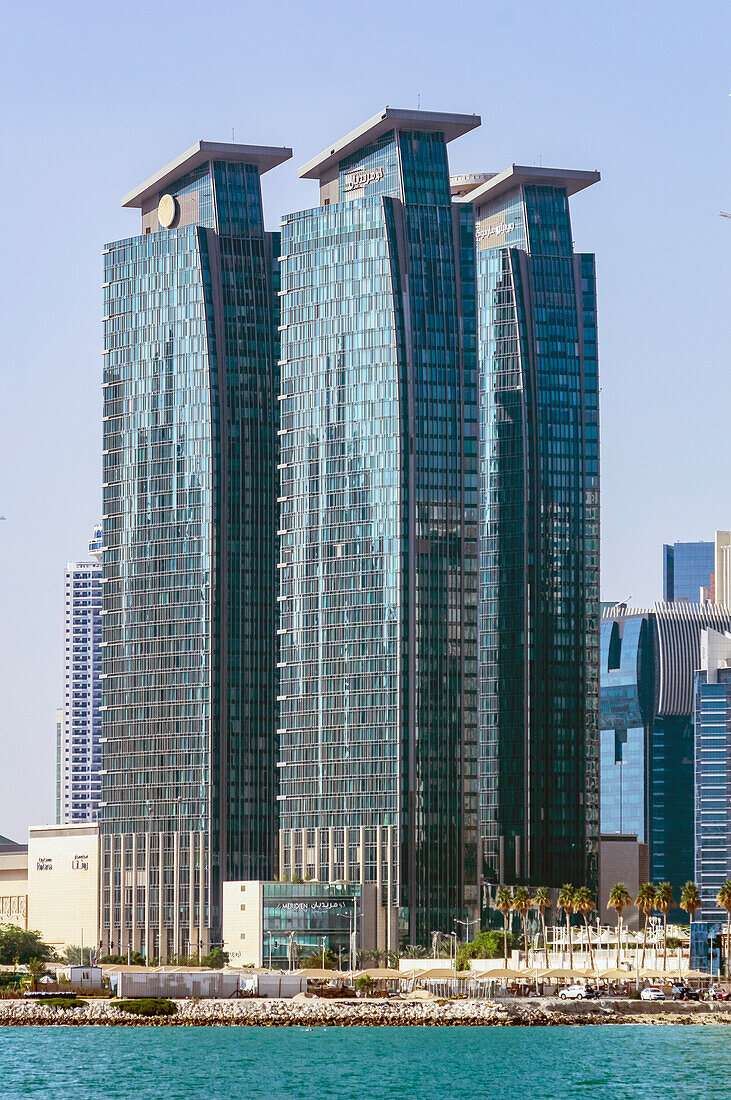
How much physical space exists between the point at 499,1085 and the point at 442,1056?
25.2m

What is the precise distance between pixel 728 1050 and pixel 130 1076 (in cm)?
5306

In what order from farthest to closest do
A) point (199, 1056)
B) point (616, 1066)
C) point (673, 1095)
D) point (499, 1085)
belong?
point (199, 1056)
point (616, 1066)
point (499, 1085)
point (673, 1095)

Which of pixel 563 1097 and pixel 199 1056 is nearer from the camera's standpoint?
pixel 563 1097

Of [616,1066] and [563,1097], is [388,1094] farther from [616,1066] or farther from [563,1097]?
[616,1066]

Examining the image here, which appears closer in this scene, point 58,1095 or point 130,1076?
point 58,1095

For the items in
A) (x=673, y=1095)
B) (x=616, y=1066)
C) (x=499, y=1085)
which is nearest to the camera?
(x=673, y=1095)

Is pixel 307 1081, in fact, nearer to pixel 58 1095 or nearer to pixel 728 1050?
pixel 58 1095

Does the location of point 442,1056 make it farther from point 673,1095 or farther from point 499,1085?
point 673,1095

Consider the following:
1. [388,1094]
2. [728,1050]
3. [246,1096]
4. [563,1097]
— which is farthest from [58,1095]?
[728,1050]

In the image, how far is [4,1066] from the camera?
189 meters

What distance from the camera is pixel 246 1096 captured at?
162375mm

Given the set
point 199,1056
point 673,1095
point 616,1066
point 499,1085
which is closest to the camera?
point 673,1095

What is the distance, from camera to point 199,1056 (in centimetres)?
19750

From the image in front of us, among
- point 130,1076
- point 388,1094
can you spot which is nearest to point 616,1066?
point 388,1094
